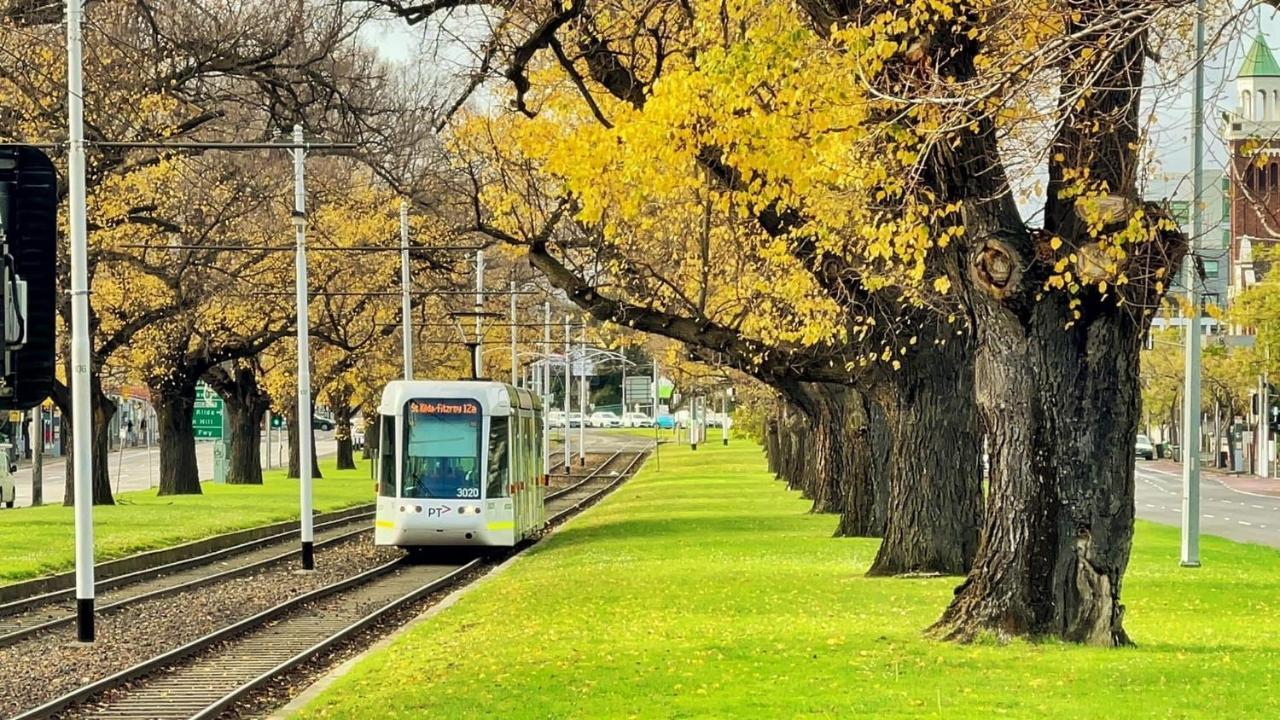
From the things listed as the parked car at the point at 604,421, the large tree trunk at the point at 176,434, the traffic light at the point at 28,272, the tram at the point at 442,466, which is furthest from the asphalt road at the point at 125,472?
the traffic light at the point at 28,272

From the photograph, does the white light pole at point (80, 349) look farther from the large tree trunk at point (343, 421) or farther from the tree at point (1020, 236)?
the large tree trunk at point (343, 421)

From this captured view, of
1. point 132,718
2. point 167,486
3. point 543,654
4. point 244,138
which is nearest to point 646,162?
point 543,654

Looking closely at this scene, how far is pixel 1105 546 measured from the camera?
1487 cm

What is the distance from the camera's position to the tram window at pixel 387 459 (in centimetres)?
3269

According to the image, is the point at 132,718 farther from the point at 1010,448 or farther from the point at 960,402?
the point at 960,402

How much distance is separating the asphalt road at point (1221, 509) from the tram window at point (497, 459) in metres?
10.9

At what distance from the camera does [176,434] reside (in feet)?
176

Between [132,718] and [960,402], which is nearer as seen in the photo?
[132,718]

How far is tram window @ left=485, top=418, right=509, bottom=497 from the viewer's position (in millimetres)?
32812

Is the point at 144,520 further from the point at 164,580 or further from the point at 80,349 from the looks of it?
the point at 80,349

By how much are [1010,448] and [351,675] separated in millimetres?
5911

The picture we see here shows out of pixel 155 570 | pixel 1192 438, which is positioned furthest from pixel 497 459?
pixel 1192 438

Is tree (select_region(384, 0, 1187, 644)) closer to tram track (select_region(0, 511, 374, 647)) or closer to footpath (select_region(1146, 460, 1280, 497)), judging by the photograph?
tram track (select_region(0, 511, 374, 647))

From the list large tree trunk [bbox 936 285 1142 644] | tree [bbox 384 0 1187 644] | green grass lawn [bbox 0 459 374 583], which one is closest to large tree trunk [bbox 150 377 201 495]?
green grass lawn [bbox 0 459 374 583]
